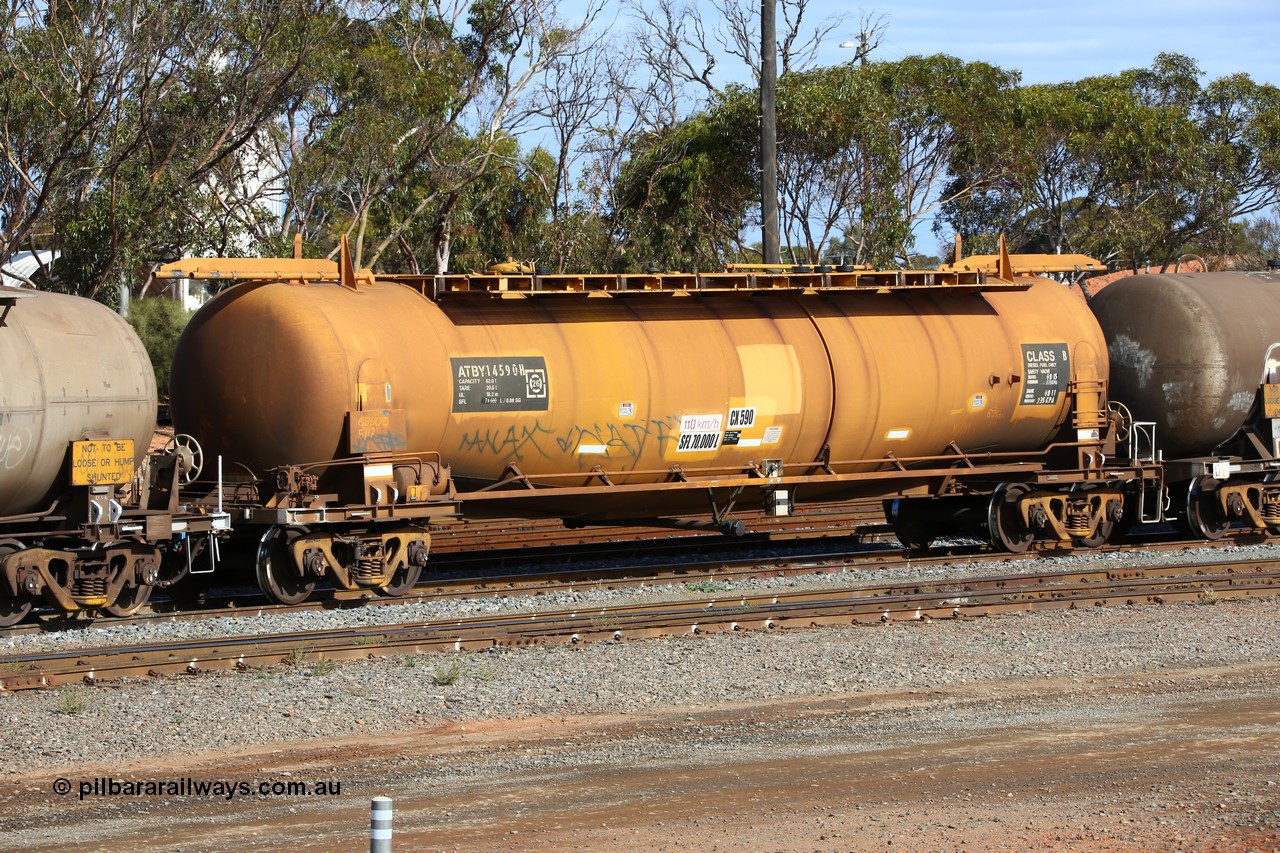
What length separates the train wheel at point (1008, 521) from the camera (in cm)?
1873

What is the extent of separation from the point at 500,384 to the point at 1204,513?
1081 centimetres

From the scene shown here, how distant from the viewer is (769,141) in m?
22.9

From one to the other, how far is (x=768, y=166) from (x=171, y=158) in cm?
1322

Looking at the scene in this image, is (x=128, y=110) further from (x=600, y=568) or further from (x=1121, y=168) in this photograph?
(x=1121, y=168)

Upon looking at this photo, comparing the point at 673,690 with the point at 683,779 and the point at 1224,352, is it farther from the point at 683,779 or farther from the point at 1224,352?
the point at 1224,352

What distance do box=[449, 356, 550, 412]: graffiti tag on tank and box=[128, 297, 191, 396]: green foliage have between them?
815 inches

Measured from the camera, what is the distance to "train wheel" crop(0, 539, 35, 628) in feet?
44.1

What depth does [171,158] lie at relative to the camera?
93.8ft

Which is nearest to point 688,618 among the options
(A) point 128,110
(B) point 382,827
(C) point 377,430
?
(C) point 377,430

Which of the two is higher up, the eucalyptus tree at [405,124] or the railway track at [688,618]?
the eucalyptus tree at [405,124]

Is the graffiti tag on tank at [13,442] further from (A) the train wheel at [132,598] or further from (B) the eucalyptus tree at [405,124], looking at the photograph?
(B) the eucalyptus tree at [405,124]

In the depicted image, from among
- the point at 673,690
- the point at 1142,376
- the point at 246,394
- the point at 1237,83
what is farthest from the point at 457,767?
the point at 1237,83

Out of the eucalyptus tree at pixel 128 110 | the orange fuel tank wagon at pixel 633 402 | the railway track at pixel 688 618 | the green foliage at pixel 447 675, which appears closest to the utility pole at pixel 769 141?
the orange fuel tank wagon at pixel 633 402

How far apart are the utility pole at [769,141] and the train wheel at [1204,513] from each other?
23.6 ft
